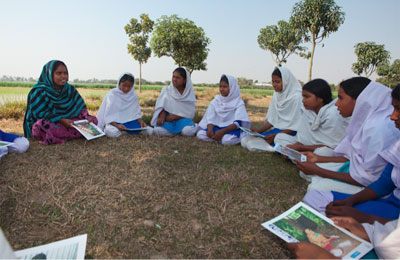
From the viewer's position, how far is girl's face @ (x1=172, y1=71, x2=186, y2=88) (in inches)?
193

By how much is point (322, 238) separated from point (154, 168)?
2039mm

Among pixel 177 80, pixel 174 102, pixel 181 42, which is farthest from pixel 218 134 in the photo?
pixel 181 42

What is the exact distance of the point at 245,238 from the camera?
6.13ft

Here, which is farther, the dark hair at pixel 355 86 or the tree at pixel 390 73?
the tree at pixel 390 73

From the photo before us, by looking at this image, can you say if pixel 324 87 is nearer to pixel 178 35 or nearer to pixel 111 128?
pixel 111 128

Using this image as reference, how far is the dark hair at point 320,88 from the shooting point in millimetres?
3383

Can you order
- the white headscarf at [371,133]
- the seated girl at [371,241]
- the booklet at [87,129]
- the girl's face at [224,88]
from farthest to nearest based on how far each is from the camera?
the girl's face at [224,88], the booklet at [87,129], the white headscarf at [371,133], the seated girl at [371,241]

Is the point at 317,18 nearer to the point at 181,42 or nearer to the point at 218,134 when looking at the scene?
the point at 181,42

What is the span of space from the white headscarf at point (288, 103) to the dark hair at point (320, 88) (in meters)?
0.68

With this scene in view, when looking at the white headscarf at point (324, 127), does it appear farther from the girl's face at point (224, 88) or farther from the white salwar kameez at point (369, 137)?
the girl's face at point (224, 88)

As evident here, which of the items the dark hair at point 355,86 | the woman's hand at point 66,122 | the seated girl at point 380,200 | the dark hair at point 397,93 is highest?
the dark hair at point 355,86

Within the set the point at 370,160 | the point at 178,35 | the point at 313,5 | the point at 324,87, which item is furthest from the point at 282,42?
the point at 370,160

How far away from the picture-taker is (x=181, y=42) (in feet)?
53.1

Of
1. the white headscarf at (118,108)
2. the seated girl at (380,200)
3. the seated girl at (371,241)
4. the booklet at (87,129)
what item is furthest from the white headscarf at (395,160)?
the white headscarf at (118,108)
